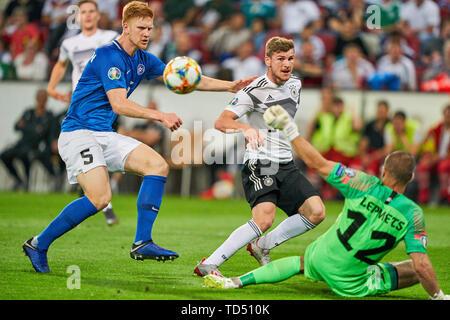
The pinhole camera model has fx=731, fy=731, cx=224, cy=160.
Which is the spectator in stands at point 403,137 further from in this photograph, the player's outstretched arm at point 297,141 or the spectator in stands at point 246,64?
the player's outstretched arm at point 297,141

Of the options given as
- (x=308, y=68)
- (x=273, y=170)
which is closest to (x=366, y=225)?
(x=273, y=170)

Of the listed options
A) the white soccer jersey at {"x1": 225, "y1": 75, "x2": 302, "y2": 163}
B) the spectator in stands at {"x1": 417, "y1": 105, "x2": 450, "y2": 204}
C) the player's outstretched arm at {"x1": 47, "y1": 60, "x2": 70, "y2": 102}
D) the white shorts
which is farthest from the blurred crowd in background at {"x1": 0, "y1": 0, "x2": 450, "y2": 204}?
the white shorts

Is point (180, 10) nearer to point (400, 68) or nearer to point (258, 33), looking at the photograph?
point (258, 33)

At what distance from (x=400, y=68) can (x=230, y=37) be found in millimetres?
4305

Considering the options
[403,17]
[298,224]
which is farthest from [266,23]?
[298,224]

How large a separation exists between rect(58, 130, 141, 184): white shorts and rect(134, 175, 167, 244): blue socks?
329 millimetres

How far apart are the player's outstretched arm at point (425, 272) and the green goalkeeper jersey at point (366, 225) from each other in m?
0.05

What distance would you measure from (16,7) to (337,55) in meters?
9.44

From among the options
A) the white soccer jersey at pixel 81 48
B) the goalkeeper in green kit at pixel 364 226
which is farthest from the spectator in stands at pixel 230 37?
the goalkeeper in green kit at pixel 364 226

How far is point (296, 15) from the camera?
Answer: 18578mm

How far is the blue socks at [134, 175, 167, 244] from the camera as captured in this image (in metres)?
6.80

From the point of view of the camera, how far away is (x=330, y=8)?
18.9 m

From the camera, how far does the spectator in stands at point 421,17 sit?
18062 mm

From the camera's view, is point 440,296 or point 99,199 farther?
point 99,199
